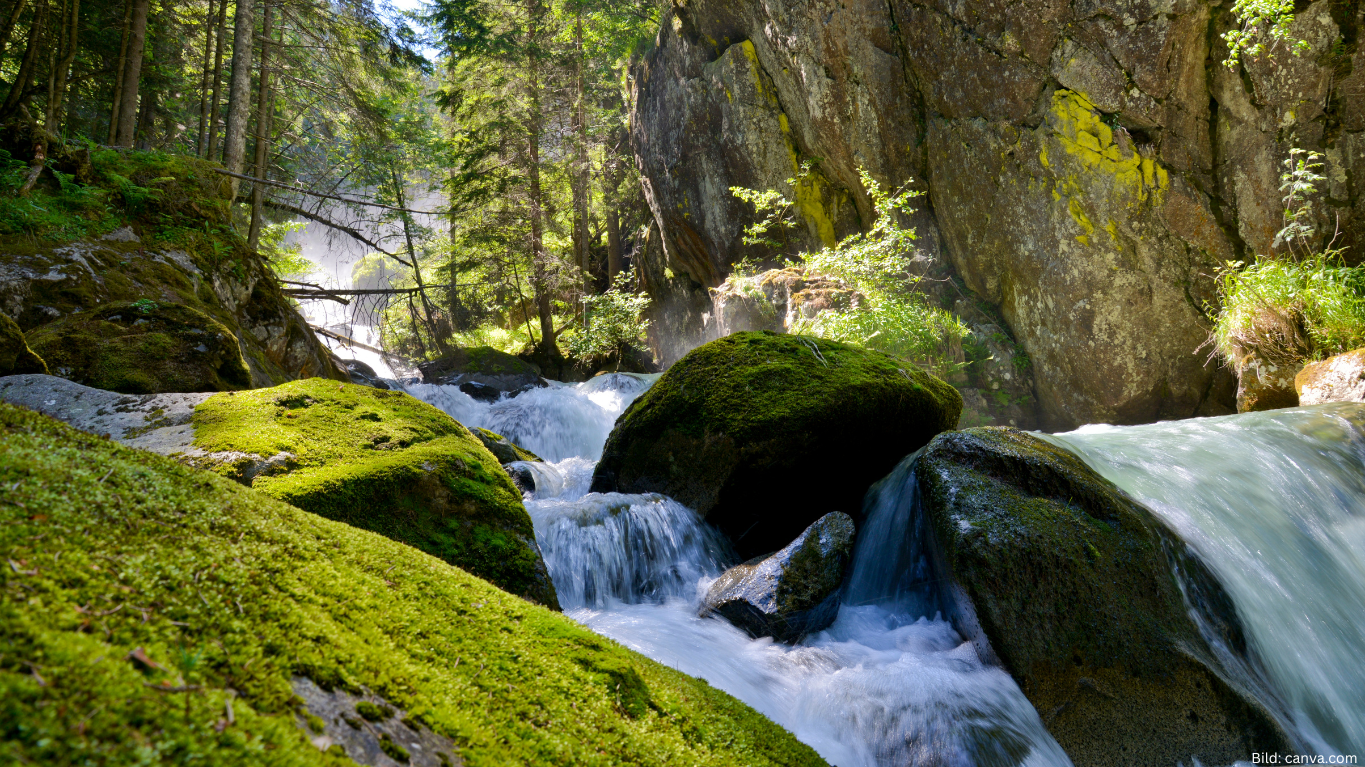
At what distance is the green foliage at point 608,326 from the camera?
720 inches

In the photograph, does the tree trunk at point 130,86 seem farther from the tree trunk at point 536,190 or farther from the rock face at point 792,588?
the rock face at point 792,588

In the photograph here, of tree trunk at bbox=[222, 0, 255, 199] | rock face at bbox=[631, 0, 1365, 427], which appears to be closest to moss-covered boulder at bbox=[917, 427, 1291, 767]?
rock face at bbox=[631, 0, 1365, 427]

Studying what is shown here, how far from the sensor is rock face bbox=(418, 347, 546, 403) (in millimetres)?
15805

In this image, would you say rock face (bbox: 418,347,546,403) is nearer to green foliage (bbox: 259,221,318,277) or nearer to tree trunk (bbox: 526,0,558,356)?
tree trunk (bbox: 526,0,558,356)

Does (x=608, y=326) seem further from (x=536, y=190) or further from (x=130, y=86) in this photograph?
(x=130, y=86)

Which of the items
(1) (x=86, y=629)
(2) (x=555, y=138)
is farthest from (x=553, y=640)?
(2) (x=555, y=138)

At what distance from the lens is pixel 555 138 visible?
62.5ft

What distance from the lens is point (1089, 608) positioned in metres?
3.74

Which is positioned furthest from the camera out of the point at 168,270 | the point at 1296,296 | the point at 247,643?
the point at 1296,296

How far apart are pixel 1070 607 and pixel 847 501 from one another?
8.80 ft

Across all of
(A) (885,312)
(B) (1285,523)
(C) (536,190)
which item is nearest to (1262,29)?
(A) (885,312)

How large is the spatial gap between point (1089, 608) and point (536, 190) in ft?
59.5

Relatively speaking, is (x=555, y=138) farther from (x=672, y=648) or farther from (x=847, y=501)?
(x=672, y=648)

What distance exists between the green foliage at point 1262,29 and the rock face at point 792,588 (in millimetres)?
7490
